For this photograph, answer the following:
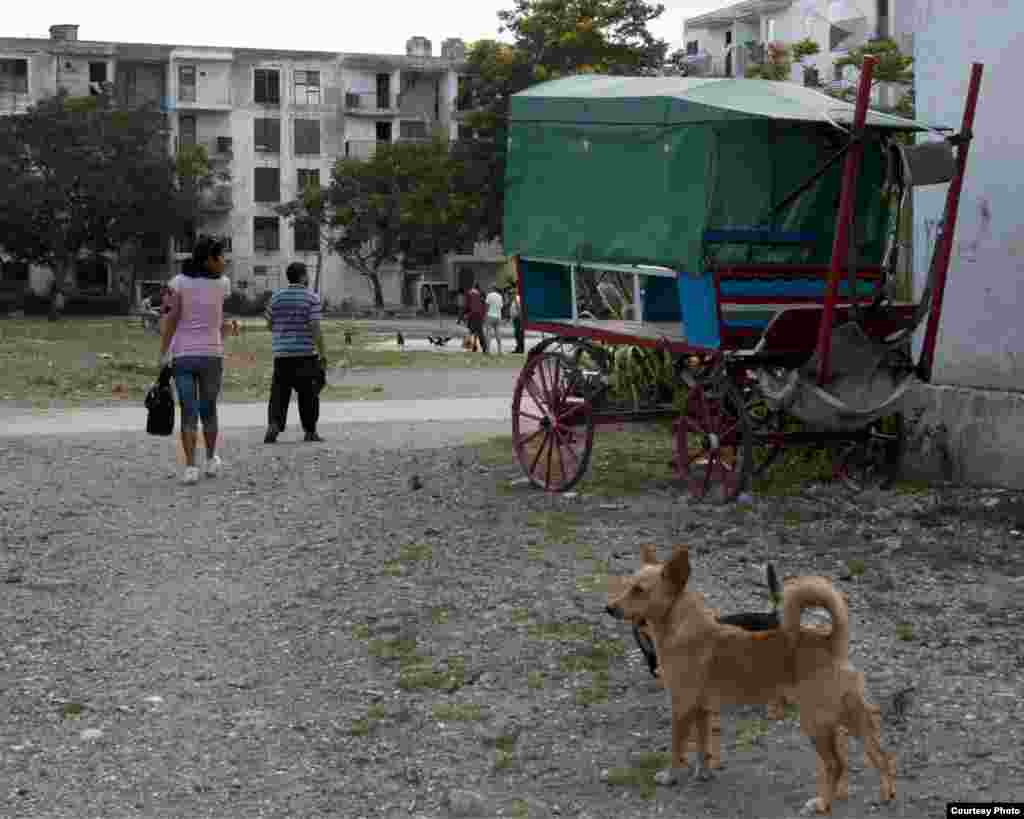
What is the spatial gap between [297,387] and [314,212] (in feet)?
248

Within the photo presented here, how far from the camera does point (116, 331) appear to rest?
190 feet

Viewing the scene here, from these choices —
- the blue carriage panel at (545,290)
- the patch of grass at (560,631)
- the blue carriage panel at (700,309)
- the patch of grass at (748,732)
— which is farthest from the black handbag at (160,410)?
the patch of grass at (748,732)

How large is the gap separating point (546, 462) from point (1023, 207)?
3.64 meters

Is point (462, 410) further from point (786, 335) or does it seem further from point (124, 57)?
point (124, 57)

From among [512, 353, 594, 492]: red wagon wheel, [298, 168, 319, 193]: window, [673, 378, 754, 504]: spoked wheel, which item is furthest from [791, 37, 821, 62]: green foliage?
[298, 168, 319, 193]: window

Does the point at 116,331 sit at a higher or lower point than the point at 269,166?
lower

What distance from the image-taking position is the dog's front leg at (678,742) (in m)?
6.11

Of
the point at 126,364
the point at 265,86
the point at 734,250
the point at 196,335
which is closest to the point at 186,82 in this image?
the point at 265,86

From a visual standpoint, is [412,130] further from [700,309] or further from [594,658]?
[594,658]

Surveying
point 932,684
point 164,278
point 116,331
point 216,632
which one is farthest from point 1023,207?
point 164,278

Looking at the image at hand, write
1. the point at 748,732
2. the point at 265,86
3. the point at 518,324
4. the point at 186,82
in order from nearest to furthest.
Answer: the point at 748,732
the point at 518,324
the point at 186,82
the point at 265,86

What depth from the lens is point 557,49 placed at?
61500mm

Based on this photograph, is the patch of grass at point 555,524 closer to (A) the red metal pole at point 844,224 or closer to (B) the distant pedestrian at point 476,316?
(A) the red metal pole at point 844,224

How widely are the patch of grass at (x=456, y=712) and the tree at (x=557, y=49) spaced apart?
51.8 m
